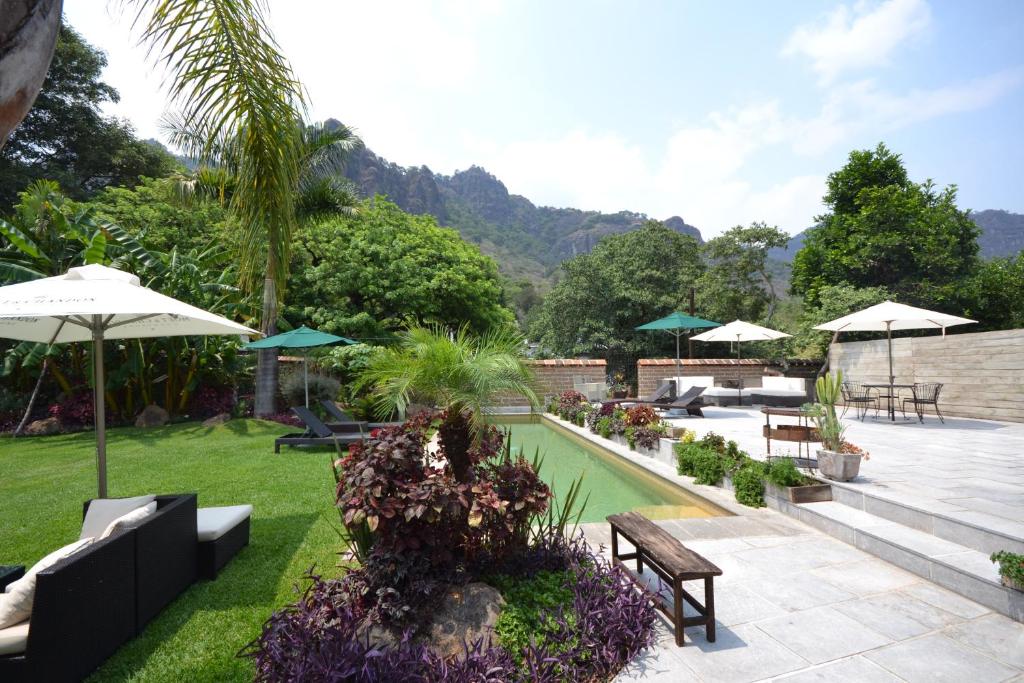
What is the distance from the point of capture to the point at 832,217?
74.2ft

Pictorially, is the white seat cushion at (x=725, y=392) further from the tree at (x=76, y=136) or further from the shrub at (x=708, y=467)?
the tree at (x=76, y=136)

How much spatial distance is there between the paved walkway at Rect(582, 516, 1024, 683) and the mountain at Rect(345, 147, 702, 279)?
5508 centimetres

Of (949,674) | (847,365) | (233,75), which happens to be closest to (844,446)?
(949,674)

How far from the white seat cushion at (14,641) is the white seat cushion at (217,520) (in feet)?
5.11

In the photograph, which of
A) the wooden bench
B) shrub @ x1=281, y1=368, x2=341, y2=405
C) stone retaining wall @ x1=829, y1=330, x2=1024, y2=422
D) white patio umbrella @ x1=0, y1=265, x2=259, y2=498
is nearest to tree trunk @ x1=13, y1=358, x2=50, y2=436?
shrub @ x1=281, y1=368, x2=341, y2=405

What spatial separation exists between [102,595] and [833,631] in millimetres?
4378

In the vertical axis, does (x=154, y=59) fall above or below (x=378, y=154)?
below

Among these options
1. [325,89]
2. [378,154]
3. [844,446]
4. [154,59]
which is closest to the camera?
[154,59]

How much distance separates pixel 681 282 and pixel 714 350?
3958 millimetres

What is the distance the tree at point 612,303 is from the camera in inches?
866

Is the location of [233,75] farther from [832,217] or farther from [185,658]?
[832,217]

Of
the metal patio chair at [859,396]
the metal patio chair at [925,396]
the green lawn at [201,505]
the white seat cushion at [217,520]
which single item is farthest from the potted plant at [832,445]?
the metal patio chair at [925,396]

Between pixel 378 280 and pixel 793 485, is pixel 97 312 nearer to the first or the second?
pixel 793 485

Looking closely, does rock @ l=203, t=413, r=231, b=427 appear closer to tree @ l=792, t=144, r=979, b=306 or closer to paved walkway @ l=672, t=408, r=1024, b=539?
paved walkway @ l=672, t=408, r=1024, b=539
